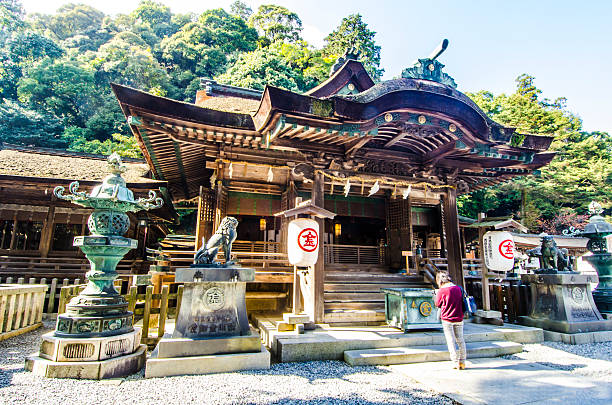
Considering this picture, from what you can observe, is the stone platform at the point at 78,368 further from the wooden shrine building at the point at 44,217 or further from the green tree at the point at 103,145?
the green tree at the point at 103,145

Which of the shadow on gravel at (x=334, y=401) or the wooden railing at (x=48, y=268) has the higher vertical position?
the wooden railing at (x=48, y=268)

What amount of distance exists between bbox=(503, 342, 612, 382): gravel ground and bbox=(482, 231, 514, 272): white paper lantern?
188 centimetres

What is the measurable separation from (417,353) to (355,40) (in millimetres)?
39091

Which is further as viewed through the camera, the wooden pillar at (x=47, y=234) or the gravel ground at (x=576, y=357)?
the wooden pillar at (x=47, y=234)

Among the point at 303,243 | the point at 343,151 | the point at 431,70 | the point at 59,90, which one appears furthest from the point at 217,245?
the point at 59,90

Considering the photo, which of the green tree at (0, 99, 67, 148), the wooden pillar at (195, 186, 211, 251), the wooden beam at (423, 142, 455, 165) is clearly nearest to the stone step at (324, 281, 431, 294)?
the wooden beam at (423, 142, 455, 165)

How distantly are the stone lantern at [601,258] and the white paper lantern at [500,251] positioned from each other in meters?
3.34

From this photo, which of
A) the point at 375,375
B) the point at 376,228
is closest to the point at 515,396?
the point at 375,375

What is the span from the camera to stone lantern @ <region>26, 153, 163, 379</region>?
4.34 metres

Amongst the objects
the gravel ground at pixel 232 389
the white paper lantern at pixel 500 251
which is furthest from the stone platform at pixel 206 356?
the white paper lantern at pixel 500 251

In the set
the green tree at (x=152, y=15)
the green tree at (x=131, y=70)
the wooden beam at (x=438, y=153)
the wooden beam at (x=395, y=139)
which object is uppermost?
the green tree at (x=152, y=15)

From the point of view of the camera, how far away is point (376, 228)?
15.6 metres

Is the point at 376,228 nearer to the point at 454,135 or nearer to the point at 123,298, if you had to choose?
the point at 454,135

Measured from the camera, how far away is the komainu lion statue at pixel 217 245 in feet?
17.4
